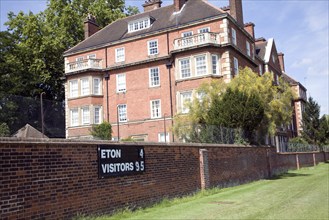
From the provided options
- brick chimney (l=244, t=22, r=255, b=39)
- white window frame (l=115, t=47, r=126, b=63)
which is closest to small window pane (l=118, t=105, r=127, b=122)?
white window frame (l=115, t=47, r=126, b=63)

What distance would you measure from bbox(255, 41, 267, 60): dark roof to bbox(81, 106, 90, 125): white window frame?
968 inches

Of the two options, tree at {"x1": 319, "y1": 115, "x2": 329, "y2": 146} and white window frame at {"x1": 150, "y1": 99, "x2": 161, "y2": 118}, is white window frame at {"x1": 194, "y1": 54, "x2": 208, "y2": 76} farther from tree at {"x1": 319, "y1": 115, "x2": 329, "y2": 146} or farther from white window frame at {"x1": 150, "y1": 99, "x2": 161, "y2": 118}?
tree at {"x1": 319, "y1": 115, "x2": 329, "y2": 146}

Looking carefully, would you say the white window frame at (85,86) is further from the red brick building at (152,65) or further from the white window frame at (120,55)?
the white window frame at (120,55)

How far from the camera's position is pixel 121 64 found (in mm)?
37625

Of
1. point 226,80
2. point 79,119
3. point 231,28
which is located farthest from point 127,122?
point 231,28

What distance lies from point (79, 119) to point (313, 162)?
26.9m

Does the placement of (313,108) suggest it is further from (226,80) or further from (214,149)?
(214,149)

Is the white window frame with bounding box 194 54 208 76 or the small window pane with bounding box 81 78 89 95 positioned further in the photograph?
the small window pane with bounding box 81 78 89 95

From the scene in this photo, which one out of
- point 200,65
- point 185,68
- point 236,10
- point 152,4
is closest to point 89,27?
point 152,4

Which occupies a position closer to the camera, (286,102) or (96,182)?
(96,182)

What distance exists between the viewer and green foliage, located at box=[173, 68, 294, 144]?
73.8 feet

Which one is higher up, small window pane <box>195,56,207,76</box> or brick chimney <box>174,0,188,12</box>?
brick chimney <box>174,0,188,12</box>

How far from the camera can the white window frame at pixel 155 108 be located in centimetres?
3547

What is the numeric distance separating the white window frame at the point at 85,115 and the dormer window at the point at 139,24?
30.0 feet
